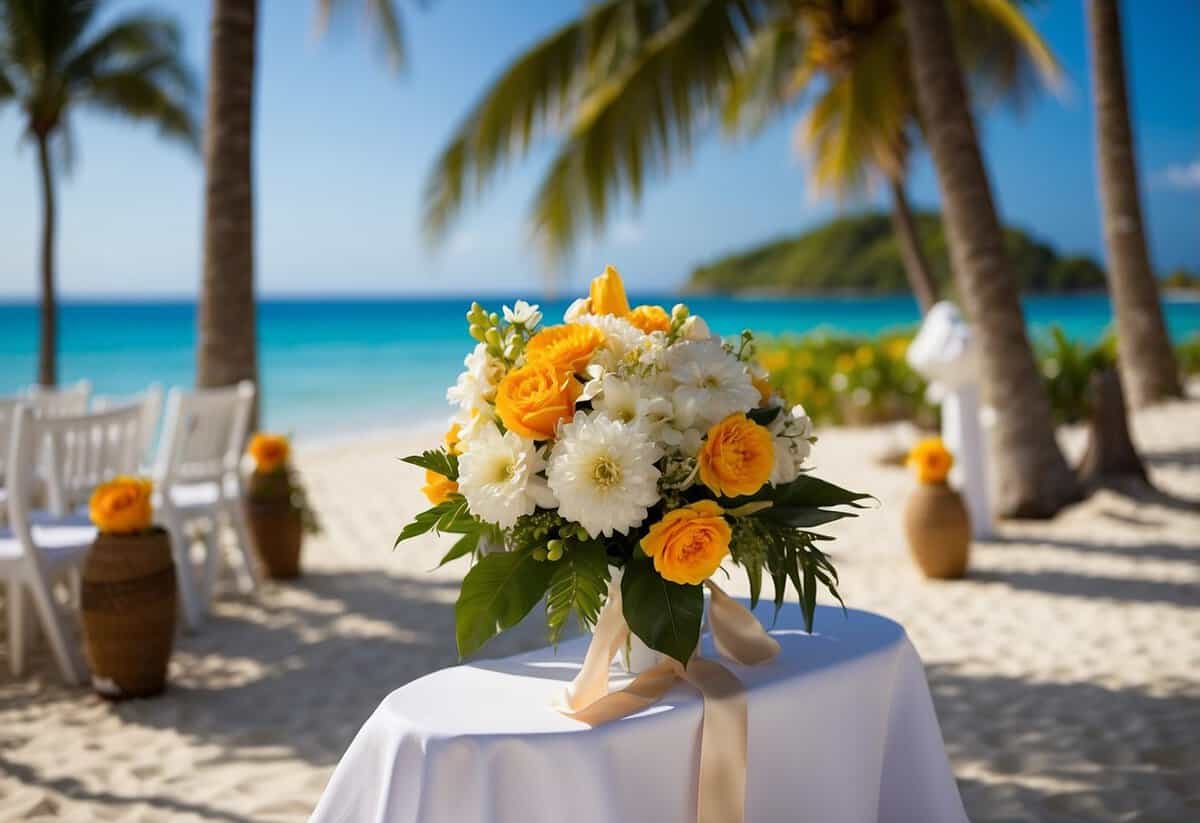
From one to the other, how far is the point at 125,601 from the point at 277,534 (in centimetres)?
171

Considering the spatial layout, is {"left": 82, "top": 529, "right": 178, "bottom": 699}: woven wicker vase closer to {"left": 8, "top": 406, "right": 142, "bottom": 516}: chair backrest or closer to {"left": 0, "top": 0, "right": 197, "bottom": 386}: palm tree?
{"left": 8, "top": 406, "right": 142, "bottom": 516}: chair backrest

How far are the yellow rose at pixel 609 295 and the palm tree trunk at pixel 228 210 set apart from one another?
443 centimetres

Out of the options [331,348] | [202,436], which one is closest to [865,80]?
[202,436]

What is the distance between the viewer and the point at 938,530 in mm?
4773

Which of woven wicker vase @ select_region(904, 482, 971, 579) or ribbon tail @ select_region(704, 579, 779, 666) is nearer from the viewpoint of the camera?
ribbon tail @ select_region(704, 579, 779, 666)

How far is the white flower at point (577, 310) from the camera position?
1.69 m

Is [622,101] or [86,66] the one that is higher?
[86,66]

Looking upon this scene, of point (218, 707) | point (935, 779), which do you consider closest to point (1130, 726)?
point (935, 779)

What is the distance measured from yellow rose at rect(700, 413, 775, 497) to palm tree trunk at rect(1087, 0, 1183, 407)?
8395 millimetres

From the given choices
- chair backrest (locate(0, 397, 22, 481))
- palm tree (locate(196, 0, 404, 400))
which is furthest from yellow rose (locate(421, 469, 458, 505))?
palm tree (locate(196, 0, 404, 400))

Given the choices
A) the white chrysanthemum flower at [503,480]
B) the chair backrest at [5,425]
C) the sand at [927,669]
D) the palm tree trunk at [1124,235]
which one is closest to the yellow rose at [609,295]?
the white chrysanthemum flower at [503,480]

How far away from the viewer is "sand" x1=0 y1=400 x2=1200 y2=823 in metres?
2.71

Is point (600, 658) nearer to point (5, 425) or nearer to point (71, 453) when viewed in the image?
point (71, 453)

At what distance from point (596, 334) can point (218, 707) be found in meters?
2.67
